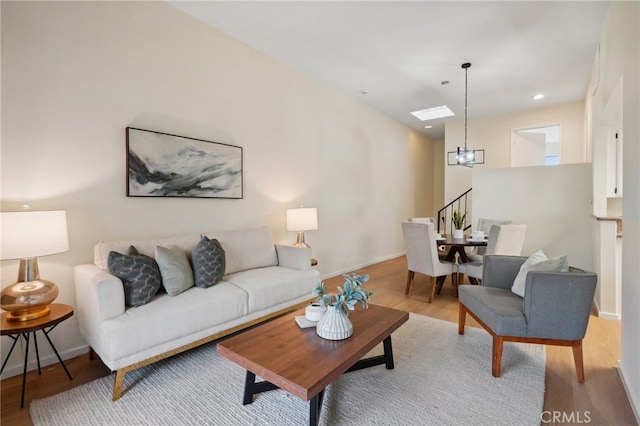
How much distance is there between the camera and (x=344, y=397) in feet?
6.10

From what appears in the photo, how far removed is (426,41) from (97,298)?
3.89m

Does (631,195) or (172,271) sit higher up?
(631,195)

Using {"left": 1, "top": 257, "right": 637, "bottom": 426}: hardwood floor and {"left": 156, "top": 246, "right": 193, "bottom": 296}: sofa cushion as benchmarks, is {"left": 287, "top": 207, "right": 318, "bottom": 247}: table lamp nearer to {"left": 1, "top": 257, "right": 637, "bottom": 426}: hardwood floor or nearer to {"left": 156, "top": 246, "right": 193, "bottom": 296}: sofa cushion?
{"left": 156, "top": 246, "right": 193, "bottom": 296}: sofa cushion

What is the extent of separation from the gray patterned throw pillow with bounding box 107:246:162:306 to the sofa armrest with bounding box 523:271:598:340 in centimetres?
257

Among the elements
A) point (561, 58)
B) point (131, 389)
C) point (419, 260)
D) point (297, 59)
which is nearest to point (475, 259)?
point (419, 260)

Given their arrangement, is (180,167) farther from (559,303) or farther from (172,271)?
(559,303)

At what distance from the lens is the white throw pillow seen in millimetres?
2158

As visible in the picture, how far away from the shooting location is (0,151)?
206cm

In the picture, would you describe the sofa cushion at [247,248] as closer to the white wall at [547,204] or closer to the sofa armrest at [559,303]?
the sofa armrest at [559,303]

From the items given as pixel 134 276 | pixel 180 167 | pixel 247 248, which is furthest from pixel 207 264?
pixel 180 167

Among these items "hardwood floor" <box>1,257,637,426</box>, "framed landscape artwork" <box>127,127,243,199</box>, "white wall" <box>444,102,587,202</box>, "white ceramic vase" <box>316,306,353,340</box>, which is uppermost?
"white wall" <box>444,102,587,202</box>

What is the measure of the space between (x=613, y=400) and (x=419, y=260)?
2.07 meters

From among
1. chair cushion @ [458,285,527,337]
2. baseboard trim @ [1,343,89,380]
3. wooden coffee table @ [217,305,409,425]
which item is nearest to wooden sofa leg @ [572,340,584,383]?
chair cushion @ [458,285,527,337]

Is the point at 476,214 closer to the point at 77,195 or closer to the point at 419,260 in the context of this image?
the point at 419,260
